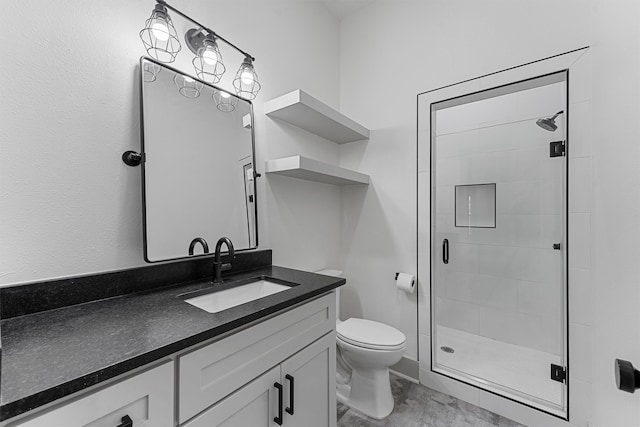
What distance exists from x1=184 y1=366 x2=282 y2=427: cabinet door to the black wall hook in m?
0.96

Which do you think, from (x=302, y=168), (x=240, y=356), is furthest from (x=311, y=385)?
(x=302, y=168)

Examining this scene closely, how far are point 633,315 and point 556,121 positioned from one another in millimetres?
1714

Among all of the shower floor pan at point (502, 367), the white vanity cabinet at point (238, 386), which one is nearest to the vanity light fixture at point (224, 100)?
the white vanity cabinet at point (238, 386)

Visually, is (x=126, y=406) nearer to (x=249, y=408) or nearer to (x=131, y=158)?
(x=249, y=408)

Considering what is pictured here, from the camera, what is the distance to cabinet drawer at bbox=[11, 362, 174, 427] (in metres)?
0.53

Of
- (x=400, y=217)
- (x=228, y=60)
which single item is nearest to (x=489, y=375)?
(x=400, y=217)

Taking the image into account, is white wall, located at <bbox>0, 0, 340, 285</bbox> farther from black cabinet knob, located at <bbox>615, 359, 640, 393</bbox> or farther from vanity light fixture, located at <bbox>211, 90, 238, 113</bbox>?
black cabinet knob, located at <bbox>615, 359, 640, 393</bbox>

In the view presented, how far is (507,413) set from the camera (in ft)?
5.28

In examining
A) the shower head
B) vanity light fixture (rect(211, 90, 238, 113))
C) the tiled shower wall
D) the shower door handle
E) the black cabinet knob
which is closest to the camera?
the black cabinet knob

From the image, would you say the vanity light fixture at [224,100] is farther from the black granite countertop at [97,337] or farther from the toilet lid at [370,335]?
the toilet lid at [370,335]

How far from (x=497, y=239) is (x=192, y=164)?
247 centimetres

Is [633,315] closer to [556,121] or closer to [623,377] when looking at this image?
[623,377]

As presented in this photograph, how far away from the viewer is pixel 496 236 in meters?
2.35

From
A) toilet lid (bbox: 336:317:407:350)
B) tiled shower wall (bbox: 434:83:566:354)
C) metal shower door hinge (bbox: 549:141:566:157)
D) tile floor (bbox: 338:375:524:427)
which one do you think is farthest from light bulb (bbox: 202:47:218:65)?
tile floor (bbox: 338:375:524:427)
